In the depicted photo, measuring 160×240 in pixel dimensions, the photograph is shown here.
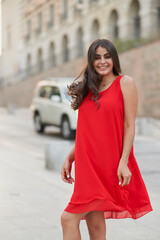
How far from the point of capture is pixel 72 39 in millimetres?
39719

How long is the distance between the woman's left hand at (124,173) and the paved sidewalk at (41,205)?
1.68 meters

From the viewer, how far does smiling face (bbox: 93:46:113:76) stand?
3334 mm

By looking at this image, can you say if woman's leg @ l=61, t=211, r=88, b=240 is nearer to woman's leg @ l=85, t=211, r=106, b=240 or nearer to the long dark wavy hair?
woman's leg @ l=85, t=211, r=106, b=240

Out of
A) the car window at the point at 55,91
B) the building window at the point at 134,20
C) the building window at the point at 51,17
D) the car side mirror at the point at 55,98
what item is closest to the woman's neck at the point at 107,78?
the car side mirror at the point at 55,98

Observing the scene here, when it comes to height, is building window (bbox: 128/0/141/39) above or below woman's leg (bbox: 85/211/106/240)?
above

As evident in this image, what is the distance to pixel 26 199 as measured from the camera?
20.9ft

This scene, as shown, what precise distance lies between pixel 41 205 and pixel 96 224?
283cm

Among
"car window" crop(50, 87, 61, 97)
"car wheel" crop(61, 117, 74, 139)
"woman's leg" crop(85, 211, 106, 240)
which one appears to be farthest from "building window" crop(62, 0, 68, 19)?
"woman's leg" crop(85, 211, 106, 240)

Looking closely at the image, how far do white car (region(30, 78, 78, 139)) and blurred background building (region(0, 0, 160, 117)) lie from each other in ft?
21.9

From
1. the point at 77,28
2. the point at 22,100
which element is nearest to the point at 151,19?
the point at 77,28

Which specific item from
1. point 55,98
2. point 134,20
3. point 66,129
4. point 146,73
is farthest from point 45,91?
point 134,20

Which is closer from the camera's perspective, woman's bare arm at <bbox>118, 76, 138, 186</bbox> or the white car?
woman's bare arm at <bbox>118, 76, 138, 186</bbox>

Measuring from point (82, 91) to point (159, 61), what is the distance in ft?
63.3

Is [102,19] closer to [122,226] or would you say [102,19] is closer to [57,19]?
[57,19]
